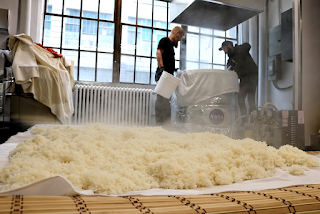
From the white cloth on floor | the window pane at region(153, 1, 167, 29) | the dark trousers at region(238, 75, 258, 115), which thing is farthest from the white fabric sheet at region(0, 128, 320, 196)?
the window pane at region(153, 1, 167, 29)

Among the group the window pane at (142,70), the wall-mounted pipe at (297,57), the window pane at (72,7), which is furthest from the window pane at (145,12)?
the wall-mounted pipe at (297,57)

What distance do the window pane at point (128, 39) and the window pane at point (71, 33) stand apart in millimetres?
539

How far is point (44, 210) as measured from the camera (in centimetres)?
30

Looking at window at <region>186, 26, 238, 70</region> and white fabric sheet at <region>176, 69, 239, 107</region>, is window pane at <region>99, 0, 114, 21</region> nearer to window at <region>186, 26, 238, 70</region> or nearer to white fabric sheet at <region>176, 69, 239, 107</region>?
window at <region>186, 26, 238, 70</region>

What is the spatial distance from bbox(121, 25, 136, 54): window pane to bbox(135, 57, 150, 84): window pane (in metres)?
0.16

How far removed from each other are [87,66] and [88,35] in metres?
0.38

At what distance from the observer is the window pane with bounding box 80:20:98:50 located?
2.72m

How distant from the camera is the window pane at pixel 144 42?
292 cm

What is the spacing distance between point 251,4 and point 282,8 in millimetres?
299

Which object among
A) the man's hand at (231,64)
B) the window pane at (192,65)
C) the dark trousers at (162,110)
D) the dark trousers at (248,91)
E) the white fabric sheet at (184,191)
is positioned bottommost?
the white fabric sheet at (184,191)

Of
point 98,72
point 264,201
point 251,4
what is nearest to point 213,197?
point 264,201

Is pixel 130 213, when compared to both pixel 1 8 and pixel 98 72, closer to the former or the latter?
pixel 98 72

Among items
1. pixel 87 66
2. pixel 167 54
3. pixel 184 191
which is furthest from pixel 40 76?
pixel 184 191

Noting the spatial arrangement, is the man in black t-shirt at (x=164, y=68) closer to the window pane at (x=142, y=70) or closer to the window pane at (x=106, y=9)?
the window pane at (x=142, y=70)
